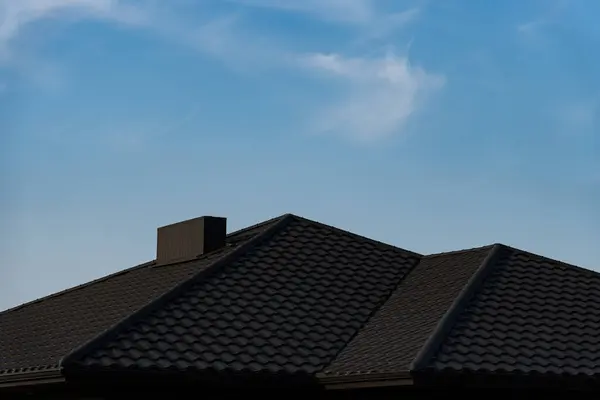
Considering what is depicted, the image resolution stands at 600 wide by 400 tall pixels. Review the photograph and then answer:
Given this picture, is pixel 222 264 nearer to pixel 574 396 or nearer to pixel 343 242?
pixel 343 242

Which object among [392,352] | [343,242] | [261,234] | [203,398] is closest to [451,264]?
[343,242]

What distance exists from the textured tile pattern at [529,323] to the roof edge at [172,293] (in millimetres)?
4167

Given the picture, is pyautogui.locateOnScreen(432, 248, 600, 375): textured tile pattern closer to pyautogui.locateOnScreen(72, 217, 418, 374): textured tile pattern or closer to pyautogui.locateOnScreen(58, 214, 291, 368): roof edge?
pyautogui.locateOnScreen(72, 217, 418, 374): textured tile pattern

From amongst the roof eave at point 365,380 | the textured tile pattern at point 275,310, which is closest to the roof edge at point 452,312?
the roof eave at point 365,380

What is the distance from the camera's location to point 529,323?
1491 cm

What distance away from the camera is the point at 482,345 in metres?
13.7

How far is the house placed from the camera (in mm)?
12992

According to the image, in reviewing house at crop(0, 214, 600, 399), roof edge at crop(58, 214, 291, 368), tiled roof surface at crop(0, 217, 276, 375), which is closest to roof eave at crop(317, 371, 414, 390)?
house at crop(0, 214, 600, 399)

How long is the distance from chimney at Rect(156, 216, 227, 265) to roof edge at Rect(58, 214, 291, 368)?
3.10 ft

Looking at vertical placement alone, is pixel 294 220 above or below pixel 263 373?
above

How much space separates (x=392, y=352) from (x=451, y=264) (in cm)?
464

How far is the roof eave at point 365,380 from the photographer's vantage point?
40.4 feet

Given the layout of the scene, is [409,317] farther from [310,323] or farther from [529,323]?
[529,323]

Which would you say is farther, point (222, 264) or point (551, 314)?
point (222, 264)
